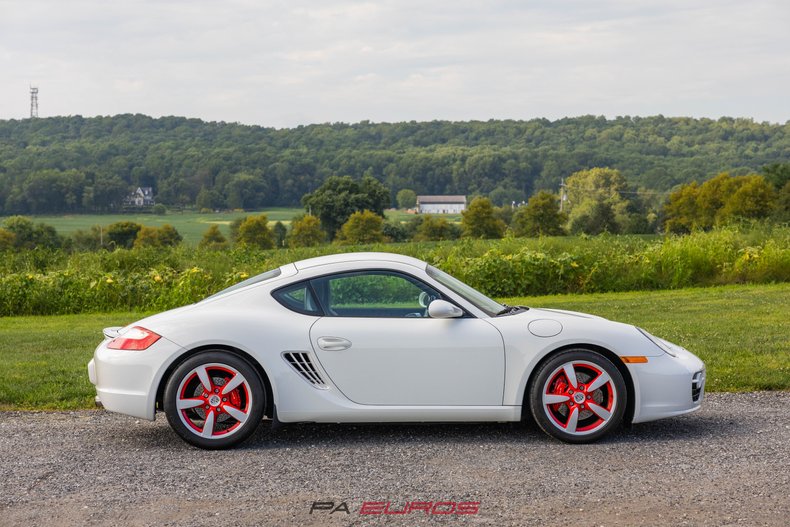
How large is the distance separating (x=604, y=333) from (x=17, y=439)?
13.9 feet

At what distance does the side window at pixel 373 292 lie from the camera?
22.6 feet

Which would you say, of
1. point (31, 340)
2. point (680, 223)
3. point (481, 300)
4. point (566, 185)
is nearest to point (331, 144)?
point (566, 185)

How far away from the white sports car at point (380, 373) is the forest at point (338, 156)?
73.7 metres

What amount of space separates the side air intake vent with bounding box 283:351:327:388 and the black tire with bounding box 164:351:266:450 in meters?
0.25

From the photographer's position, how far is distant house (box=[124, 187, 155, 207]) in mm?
82812

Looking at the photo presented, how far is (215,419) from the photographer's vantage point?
6629mm

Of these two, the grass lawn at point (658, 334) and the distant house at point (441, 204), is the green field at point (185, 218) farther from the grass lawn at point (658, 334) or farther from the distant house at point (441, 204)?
the grass lawn at point (658, 334)

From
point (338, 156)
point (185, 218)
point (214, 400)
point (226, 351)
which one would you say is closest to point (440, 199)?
point (338, 156)

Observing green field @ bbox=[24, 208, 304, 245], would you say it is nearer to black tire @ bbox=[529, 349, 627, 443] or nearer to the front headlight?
the front headlight

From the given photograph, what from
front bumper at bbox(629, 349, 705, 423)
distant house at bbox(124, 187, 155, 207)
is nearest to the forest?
distant house at bbox(124, 187, 155, 207)

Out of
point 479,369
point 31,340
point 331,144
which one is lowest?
point 31,340

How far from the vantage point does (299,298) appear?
22.7ft

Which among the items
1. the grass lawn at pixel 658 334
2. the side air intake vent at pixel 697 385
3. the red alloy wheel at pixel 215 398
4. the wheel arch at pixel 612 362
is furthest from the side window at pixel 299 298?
the side air intake vent at pixel 697 385

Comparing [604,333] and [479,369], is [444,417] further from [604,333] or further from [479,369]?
[604,333]
